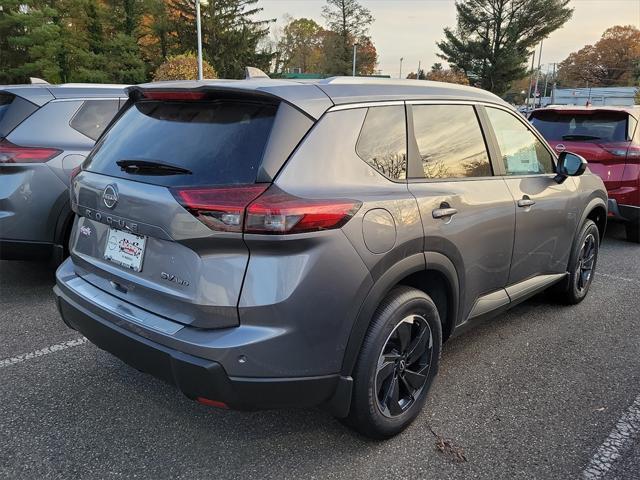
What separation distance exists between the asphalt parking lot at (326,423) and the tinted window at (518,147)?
1255 mm

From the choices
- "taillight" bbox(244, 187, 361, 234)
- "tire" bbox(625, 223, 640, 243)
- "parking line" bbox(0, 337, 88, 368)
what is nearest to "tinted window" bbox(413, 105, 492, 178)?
"taillight" bbox(244, 187, 361, 234)

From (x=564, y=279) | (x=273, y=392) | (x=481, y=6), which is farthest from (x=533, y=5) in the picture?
(x=273, y=392)

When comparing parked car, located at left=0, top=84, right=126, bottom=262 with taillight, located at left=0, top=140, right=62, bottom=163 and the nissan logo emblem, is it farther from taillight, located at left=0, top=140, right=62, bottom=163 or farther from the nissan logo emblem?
the nissan logo emblem

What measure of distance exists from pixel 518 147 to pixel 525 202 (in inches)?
17.7

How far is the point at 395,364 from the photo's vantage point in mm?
2611

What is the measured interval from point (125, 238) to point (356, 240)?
→ 1.06 meters

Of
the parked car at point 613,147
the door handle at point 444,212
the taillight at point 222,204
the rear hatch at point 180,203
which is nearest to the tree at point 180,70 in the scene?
the parked car at point 613,147

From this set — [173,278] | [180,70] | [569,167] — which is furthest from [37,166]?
[180,70]

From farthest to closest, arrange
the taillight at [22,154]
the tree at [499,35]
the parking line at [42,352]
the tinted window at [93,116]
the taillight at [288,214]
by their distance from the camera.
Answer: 1. the tree at [499,35]
2. the tinted window at [93,116]
3. the taillight at [22,154]
4. the parking line at [42,352]
5. the taillight at [288,214]

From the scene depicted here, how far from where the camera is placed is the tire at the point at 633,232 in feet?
22.4

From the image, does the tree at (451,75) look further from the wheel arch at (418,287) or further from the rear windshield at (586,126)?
the wheel arch at (418,287)

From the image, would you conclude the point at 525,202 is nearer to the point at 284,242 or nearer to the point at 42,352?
the point at 284,242

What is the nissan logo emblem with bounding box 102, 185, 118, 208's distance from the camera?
2.42 meters

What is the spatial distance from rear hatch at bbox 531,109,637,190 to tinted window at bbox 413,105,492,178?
416cm
